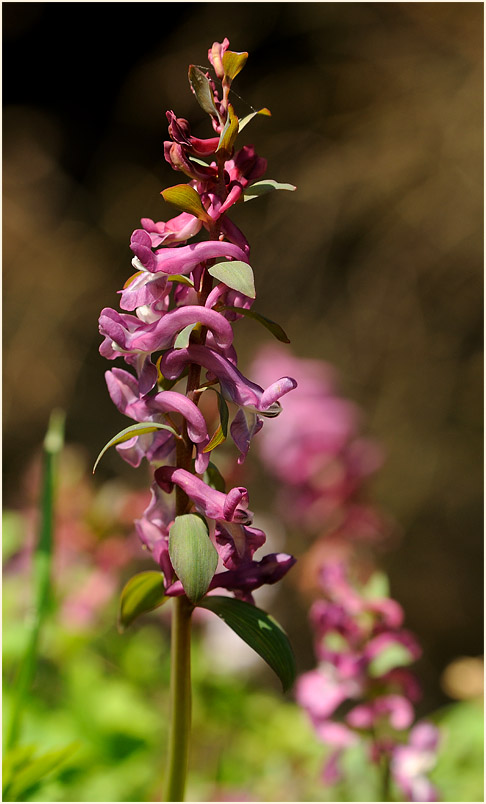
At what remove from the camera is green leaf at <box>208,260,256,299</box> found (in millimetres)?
433

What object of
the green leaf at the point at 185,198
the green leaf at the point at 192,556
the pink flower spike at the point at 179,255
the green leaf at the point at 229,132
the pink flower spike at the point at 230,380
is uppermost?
the green leaf at the point at 229,132

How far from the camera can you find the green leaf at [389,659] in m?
0.81

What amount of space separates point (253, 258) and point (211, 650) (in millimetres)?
1686

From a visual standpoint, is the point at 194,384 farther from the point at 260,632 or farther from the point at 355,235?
the point at 355,235

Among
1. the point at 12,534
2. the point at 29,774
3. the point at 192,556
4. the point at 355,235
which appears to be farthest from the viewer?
the point at 355,235

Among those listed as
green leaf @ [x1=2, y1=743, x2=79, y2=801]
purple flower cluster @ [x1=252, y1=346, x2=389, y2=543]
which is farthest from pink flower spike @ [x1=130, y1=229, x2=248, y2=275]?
purple flower cluster @ [x1=252, y1=346, x2=389, y2=543]

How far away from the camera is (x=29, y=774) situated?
649mm

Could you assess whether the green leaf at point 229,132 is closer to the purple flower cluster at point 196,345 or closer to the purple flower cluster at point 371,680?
the purple flower cluster at point 196,345

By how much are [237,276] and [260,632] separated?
0.81 ft

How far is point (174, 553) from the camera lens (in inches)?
17.2

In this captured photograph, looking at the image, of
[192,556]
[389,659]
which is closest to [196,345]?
[192,556]

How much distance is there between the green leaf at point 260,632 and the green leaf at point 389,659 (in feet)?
1.23

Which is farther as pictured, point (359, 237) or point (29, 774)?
point (359, 237)

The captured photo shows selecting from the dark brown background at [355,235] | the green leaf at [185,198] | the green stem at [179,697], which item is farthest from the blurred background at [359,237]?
the green leaf at [185,198]
